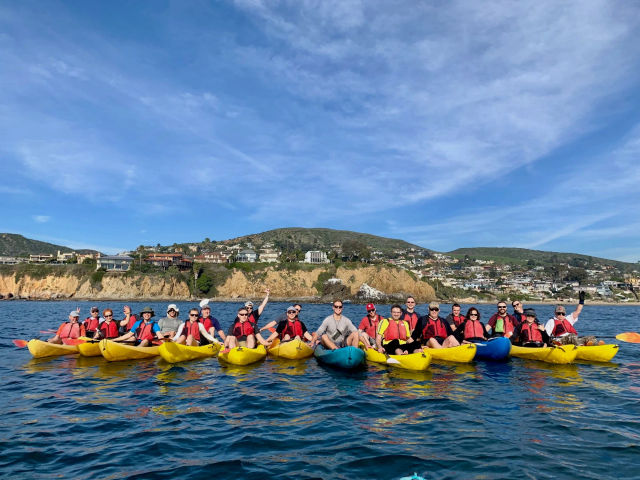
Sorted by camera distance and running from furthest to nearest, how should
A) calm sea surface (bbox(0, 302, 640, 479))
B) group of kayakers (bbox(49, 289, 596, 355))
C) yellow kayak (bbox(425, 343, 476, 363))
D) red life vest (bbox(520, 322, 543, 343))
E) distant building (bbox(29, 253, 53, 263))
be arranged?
distant building (bbox(29, 253, 53, 263)) → red life vest (bbox(520, 322, 543, 343)) → group of kayakers (bbox(49, 289, 596, 355)) → yellow kayak (bbox(425, 343, 476, 363)) → calm sea surface (bbox(0, 302, 640, 479))

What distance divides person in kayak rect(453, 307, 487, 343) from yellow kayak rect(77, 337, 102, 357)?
13.6 m

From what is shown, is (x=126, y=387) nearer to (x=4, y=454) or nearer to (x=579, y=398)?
(x=4, y=454)

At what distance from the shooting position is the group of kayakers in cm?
1373

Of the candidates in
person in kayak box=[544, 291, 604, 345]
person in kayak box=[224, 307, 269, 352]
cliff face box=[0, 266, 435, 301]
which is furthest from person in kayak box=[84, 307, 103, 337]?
cliff face box=[0, 266, 435, 301]

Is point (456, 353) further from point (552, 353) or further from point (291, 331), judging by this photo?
point (291, 331)

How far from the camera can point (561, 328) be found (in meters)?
15.8

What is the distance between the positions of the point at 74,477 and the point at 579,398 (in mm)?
10603

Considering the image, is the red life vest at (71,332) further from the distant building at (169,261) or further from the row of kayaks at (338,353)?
the distant building at (169,261)

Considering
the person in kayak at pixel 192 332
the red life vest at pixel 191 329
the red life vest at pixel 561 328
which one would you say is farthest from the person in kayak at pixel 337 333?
the red life vest at pixel 561 328

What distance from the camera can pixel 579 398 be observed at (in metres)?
9.80

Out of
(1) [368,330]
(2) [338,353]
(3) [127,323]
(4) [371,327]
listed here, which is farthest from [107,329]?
(4) [371,327]

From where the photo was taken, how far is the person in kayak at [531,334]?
49.0 feet

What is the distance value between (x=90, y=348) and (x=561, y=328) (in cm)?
1825

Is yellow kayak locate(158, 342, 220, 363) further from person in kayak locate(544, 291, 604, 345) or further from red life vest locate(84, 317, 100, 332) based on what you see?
person in kayak locate(544, 291, 604, 345)
